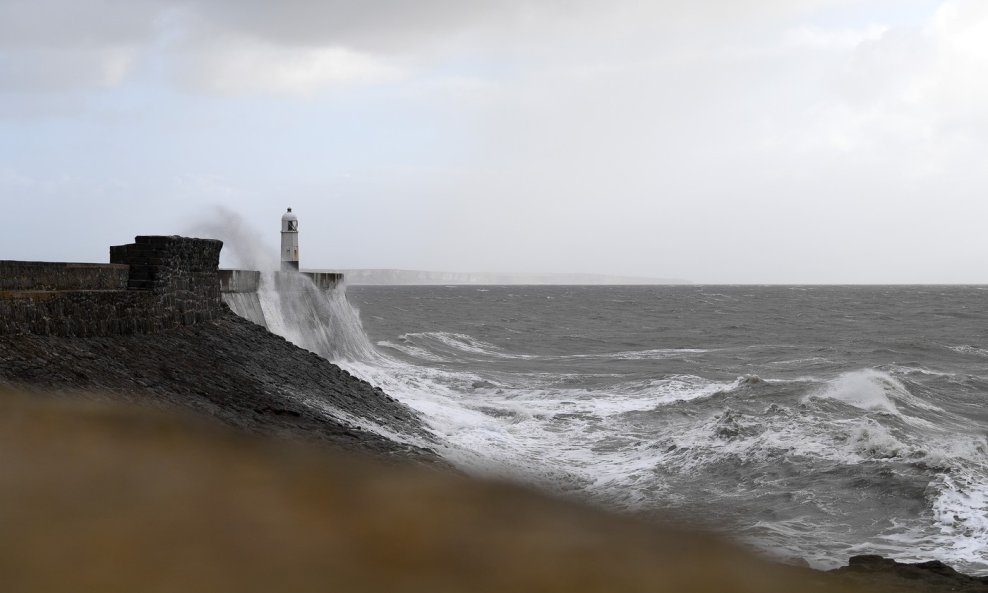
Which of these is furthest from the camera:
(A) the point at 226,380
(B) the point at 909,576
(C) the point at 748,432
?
(C) the point at 748,432

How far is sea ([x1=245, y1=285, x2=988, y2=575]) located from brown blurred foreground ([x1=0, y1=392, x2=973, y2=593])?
1.88 meters

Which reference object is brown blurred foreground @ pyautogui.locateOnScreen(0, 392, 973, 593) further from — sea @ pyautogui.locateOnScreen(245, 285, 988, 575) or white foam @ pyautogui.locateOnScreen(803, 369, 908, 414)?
white foam @ pyautogui.locateOnScreen(803, 369, 908, 414)

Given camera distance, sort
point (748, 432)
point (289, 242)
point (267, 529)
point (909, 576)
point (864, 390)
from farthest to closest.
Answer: point (289, 242) → point (864, 390) → point (748, 432) → point (909, 576) → point (267, 529)

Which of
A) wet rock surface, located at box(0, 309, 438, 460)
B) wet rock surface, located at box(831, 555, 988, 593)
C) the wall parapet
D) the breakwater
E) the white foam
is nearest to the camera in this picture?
wet rock surface, located at box(831, 555, 988, 593)

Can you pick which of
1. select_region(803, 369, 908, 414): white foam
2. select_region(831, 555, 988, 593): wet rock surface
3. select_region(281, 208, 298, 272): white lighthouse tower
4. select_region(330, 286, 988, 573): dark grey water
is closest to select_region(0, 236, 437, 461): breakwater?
select_region(330, 286, 988, 573): dark grey water

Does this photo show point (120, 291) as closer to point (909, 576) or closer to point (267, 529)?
point (267, 529)

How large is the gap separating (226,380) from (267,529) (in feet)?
17.6

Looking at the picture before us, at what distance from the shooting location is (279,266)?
21.8 m

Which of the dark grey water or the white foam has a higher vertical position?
the white foam

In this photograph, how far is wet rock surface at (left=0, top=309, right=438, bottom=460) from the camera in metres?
7.36

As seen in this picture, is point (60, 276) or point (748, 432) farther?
point (748, 432)

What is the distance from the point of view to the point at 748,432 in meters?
11.8

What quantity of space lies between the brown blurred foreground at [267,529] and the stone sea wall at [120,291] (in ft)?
6.61

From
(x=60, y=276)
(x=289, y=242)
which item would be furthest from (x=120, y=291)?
(x=289, y=242)
